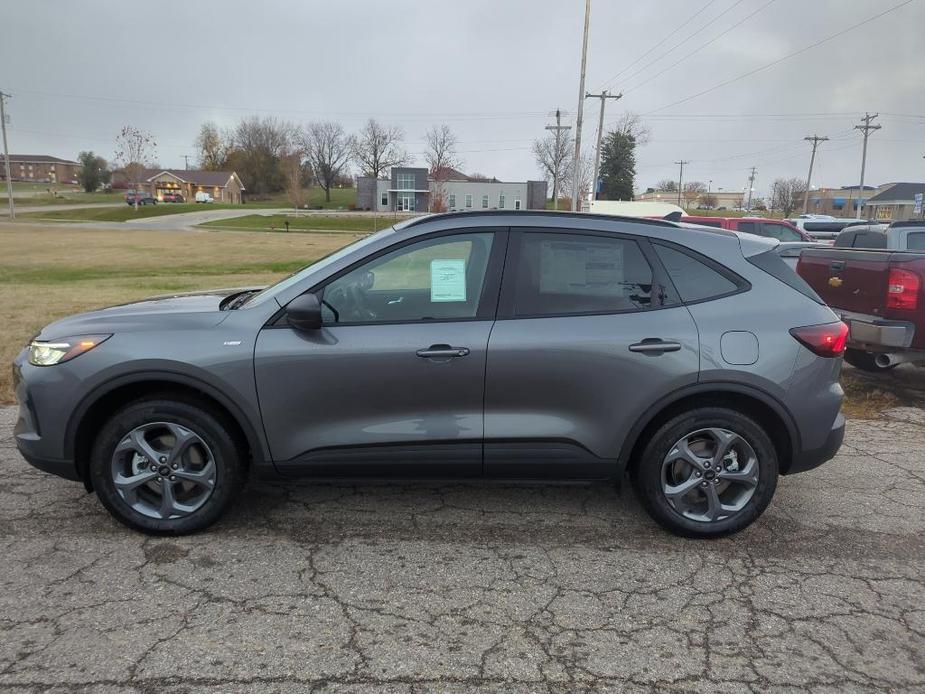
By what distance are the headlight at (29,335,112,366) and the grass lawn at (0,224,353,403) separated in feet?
10.7

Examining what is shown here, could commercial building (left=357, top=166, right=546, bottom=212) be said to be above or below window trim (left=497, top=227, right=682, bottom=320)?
above

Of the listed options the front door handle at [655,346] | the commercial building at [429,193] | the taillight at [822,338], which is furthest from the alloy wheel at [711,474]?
the commercial building at [429,193]

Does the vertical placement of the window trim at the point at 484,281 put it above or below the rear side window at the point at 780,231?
below

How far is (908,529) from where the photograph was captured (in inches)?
153

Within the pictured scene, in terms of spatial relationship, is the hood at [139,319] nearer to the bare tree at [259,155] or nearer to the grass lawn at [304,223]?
the grass lawn at [304,223]

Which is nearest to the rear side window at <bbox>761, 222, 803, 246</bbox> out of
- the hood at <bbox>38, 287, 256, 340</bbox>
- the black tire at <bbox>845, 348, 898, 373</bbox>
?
the black tire at <bbox>845, 348, 898, 373</bbox>

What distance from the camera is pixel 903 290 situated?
20.3 ft

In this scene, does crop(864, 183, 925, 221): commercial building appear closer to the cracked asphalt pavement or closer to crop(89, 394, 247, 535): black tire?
the cracked asphalt pavement

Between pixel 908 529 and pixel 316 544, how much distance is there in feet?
10.9

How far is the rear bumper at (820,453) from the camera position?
363 cm

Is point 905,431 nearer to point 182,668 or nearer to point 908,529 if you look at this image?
point 908,529

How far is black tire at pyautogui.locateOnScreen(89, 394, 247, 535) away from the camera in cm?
346

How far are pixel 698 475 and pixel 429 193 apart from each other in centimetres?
7639

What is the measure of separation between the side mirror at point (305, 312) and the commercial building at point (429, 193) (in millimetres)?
75140
